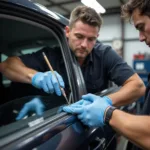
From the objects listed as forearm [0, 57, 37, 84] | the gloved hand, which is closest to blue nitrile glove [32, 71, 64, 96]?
forearm [0, 57, 37, 84]

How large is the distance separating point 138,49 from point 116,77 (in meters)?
6.60

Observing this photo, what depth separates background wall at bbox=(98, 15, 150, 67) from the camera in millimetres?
7953

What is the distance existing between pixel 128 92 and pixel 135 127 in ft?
2.31

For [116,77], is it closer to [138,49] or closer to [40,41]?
[40,41]

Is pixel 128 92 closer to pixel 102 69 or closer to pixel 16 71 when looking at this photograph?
pixel 102 69

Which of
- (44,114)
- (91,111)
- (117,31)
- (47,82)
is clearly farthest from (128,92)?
(117,31)

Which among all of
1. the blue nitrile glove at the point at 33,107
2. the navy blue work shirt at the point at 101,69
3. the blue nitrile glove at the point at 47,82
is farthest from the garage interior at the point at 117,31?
the blue nitrile glove at the point at 33,107

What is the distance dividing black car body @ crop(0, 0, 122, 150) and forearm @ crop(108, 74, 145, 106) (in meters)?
0.36

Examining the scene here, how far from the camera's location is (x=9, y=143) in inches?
25.9

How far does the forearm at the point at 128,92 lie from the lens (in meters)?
1.58

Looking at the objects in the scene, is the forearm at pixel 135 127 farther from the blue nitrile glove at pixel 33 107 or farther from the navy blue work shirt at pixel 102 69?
the navy blue work shirt at pixel 102 69

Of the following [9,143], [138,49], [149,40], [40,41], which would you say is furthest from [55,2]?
[9,143]

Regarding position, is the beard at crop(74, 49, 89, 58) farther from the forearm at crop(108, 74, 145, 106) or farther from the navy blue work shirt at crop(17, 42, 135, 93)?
the forearm at crop(108, 74, 145, 106)

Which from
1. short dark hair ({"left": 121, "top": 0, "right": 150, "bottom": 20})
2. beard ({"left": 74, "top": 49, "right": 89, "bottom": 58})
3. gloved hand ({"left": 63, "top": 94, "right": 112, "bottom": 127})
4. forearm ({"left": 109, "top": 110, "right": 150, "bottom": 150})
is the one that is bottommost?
forearm ({"left": 109, "top": 110, "right": 150, "bottom": 150})
